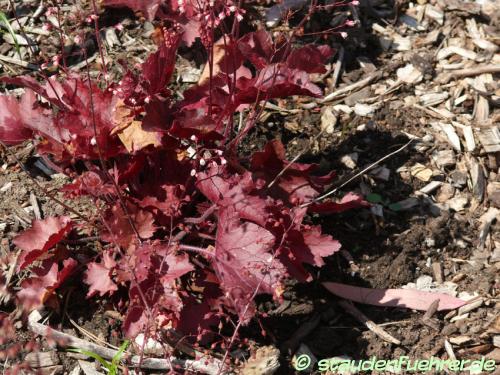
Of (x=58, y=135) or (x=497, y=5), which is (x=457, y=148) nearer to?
(x=497, y=5)

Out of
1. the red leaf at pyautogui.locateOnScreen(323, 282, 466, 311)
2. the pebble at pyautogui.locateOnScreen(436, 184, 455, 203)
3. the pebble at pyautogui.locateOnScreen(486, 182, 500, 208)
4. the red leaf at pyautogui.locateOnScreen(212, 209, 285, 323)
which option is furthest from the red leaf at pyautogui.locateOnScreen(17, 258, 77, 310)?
the pebble at pyautogui.locateOnScreen(486, 182, 500, 208)

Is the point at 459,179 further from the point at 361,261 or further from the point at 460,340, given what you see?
the point at 460,340

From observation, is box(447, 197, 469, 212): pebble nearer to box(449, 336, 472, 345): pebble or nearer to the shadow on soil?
the shadow on soil

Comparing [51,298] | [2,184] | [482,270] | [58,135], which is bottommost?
[482,270]

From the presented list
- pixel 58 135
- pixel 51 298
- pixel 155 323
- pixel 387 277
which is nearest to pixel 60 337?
pixel 51 298

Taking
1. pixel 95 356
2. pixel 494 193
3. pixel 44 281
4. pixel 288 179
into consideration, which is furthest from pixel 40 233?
pixel 494 193

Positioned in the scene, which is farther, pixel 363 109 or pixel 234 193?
pixel 363 109
